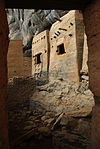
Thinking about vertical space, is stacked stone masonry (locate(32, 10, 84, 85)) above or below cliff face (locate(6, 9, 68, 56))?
below

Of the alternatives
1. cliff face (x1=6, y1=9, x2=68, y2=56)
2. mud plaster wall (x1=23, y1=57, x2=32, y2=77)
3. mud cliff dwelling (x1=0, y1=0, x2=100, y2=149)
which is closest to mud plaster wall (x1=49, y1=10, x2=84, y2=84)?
mud cliff dwelling (x1=0, y1=0, x2=100, y2=149)

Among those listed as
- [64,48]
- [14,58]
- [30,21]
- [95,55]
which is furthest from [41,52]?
[95,55]

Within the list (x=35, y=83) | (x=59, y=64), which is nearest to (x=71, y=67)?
(x=59, y=64)

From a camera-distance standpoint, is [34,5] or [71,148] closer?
[34,5]

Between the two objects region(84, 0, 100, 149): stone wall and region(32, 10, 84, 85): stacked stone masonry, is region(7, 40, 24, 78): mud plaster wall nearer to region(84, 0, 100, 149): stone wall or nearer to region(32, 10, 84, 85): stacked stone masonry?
region(32, 10, 84, 85): stacked stone masonry

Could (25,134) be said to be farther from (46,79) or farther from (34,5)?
(46,79)

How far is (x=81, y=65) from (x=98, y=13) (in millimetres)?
4912

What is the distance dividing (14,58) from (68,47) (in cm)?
578

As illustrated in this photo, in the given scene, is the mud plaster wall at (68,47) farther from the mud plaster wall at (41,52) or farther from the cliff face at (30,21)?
the cliff face at (30,21)

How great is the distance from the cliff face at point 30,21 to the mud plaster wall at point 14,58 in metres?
3.81

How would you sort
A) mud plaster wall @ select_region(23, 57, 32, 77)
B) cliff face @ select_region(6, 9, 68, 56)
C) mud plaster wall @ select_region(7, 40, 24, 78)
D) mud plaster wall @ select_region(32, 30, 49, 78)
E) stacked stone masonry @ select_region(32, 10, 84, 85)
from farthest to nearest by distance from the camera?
mud plaster wall @ select_region(23, 57, 32, 77), cliff face @ select_region(6, 9, 68, 56), mud plaster wall @ select_region(7, 40, 24, 78), mud plaster wall @ select_region(32, 30, 49, 78), stacked stone masonry @ select_region(32, 10, 84, 85)

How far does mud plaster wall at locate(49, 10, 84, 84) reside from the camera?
7223 mm

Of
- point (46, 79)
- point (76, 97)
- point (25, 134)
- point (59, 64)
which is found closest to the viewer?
point (25, 134)

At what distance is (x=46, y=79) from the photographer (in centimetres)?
1033
